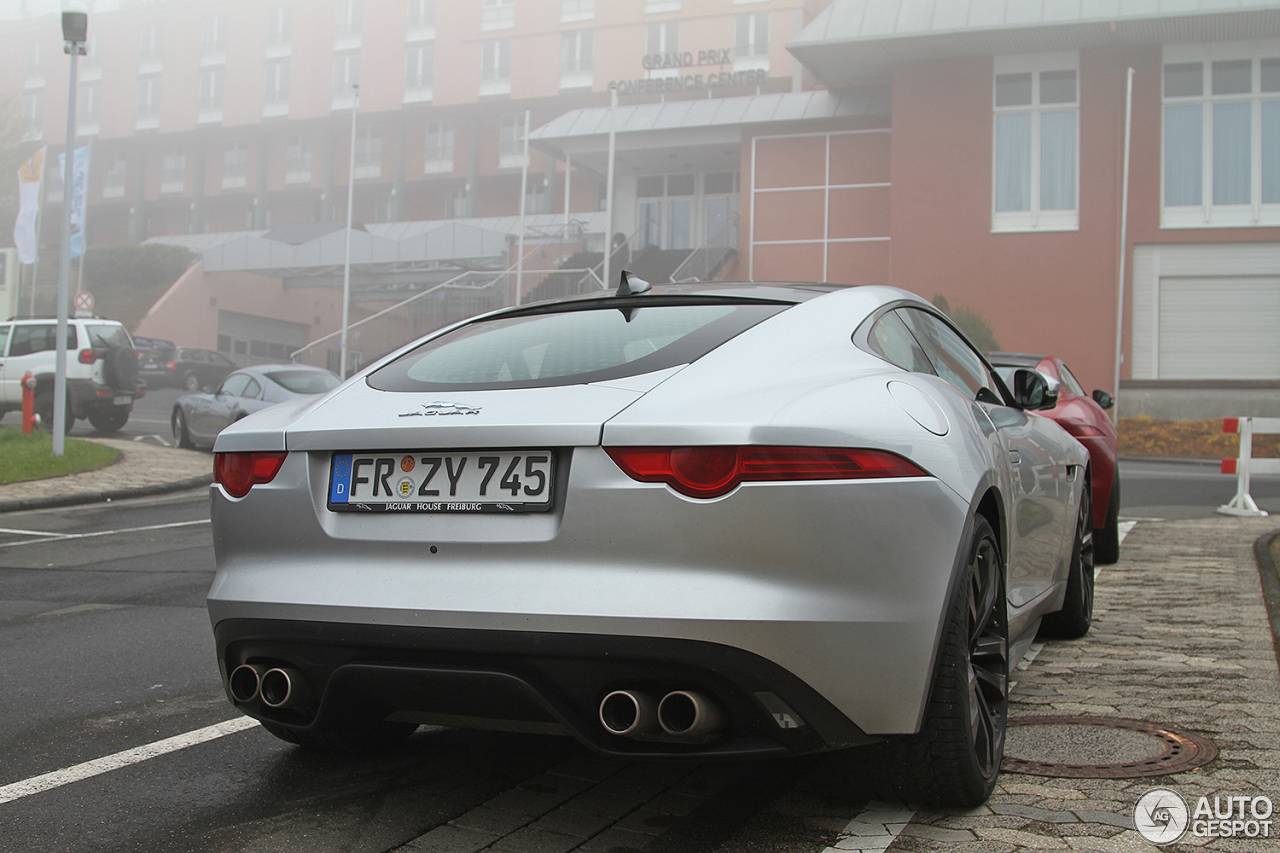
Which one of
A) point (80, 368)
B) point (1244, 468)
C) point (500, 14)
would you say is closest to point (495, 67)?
point (500, 14)

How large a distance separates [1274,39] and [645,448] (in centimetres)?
3192

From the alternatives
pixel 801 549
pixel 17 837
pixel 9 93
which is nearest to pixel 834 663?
pixel 801 549

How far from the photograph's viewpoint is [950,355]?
13.2ft

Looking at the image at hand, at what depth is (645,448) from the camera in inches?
102

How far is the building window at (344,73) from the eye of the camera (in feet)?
205

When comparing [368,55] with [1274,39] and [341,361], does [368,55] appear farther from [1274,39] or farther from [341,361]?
[1274,39]

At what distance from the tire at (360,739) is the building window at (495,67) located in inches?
2265

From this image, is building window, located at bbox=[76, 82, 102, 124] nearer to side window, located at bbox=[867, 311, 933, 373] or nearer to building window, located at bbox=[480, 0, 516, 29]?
building window, located at bbox=[480, 0, 516, 29]

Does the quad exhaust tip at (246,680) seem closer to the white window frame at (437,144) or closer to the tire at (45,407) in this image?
the tire at (45,407)

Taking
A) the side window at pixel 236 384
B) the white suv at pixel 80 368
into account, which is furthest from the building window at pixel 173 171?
the side window at pixel 236 384

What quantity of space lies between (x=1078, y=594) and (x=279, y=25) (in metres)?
68.7

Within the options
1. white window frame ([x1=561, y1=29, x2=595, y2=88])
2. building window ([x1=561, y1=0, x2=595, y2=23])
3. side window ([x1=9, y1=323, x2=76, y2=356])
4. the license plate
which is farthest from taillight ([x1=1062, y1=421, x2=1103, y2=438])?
building window ([x1=561, y1=0, x2=595, y2=23])

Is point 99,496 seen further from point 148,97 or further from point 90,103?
point 90,103

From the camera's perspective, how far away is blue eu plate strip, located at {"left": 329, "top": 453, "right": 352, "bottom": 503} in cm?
289
